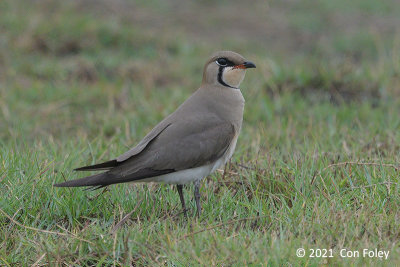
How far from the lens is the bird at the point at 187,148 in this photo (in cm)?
369

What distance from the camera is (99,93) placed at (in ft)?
23.3

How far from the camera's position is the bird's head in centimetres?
422

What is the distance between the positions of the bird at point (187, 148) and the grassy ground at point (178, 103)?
7.3 inches

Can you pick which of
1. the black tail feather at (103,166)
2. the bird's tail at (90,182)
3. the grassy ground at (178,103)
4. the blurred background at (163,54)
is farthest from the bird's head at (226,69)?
the blurred background at (163,54)

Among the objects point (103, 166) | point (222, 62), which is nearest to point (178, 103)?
Answer: point (222, 62)

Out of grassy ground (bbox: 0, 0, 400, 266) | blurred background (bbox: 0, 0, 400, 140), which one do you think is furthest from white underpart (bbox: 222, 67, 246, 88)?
blurred background (bbox: 0, 0, 400, 140)

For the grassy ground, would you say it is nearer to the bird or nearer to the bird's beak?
the bird

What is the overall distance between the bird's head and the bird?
23 mm

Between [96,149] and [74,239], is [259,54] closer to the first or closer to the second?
[96,149]

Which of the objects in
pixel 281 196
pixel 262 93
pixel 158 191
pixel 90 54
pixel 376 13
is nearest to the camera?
pixel 281 196

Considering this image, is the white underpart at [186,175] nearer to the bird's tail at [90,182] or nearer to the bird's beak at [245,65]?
the bird's tail at [90,182]

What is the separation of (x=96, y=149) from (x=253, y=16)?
6.62 m

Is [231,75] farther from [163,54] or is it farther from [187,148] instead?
[163,54]

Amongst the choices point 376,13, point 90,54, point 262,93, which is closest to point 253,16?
point 376,13
